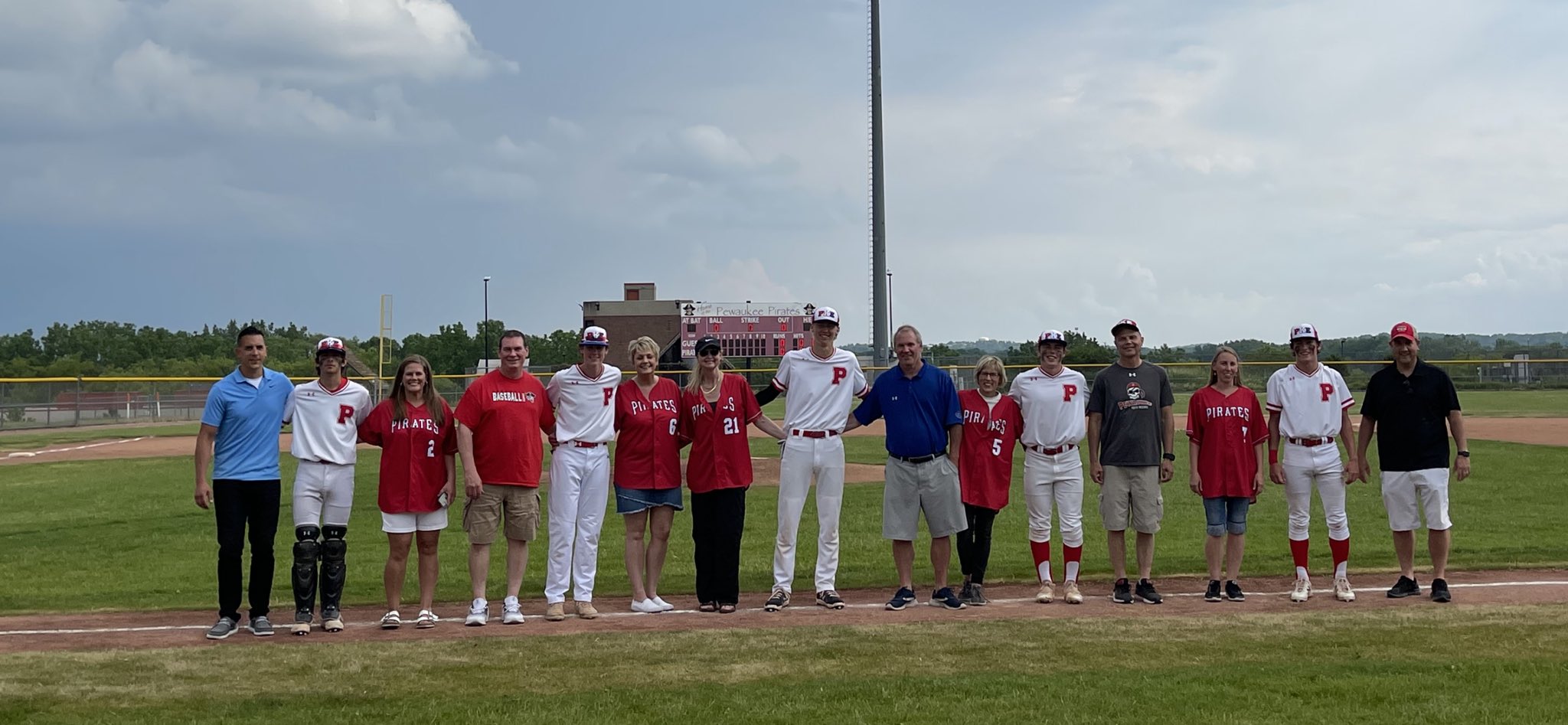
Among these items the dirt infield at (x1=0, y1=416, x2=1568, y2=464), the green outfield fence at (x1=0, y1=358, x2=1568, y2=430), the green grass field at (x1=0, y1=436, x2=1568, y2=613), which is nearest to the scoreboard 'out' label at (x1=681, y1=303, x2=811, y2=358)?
the green outfield fence at (x1=0, y1=358, x2=1568, y2=430)

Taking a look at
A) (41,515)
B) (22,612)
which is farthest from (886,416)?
(41,515)

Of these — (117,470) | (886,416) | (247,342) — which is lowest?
(117,470)

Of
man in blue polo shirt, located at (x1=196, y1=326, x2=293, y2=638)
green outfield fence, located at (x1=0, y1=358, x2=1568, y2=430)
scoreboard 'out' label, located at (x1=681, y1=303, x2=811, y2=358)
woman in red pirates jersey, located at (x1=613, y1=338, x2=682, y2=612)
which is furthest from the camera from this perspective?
scoreboard 'out' label, located at (x1=681, y1=303, x2=811, y2=358)

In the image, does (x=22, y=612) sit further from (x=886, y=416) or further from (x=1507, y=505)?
(x=1507, y=505)

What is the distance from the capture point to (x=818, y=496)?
784cm

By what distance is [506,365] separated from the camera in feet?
23.7

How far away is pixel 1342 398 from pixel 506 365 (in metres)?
5.44

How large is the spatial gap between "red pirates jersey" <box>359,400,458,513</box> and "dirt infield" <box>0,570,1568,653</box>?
0.78 metres

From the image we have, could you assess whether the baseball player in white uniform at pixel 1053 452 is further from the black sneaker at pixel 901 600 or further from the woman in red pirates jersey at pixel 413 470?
the woman in red pirates jersey at pixel 413 470

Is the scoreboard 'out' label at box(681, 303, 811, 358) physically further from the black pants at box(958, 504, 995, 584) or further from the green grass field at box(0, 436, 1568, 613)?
the black pants at box(958, 504, 995, 584)

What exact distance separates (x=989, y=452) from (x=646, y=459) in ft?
7.69

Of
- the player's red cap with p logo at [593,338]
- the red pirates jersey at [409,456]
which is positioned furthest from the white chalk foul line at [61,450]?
the player's red cap with p logo at [593,338]

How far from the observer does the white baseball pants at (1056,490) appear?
7.87 m

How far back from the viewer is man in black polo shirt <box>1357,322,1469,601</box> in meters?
7.84
